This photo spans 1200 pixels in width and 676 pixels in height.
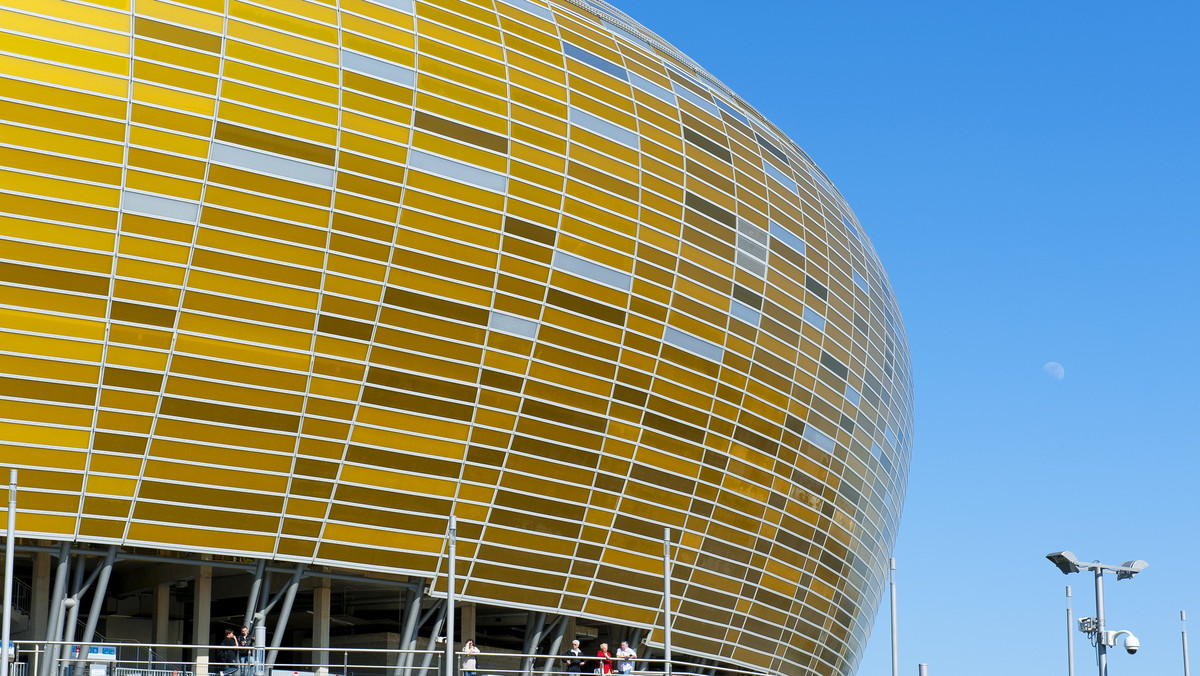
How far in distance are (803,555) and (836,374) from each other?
759 cm

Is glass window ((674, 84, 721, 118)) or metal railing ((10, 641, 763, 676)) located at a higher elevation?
glass window ((674, 84, 721, 118))

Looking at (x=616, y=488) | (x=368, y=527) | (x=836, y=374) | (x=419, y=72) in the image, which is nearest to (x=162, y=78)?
(x=419, y=72)

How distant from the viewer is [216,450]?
129ft

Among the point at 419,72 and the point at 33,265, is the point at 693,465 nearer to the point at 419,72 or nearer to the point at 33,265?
the point at 419,72

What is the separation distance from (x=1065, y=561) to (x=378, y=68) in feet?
79.3

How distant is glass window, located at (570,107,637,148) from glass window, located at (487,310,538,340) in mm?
7355

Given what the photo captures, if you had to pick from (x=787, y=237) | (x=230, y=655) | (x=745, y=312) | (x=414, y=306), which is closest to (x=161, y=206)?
(x=414, y=306)

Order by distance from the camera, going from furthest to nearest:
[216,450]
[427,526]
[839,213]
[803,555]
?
1. [839,213]
2. [803,555]
3. [427,526]
4. [216,450]

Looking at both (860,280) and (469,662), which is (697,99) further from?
(469,662)

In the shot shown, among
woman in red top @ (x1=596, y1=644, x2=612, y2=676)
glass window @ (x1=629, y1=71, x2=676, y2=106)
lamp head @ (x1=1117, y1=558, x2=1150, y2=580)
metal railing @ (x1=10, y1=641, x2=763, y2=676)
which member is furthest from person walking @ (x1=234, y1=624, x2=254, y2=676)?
glass window @ (x1=629, y1=71, x2=676, y2=106)

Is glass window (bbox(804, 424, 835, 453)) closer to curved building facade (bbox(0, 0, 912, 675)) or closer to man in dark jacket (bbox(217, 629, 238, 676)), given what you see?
curved building facade (bbox(0, 0, 912, 675))

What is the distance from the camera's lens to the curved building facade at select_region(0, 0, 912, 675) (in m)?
37.4

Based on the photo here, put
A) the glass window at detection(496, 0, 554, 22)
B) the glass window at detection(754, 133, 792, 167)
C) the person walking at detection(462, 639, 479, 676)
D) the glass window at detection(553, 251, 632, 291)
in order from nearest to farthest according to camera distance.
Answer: the person walking at detection(462, 639, 479, 676)
the glass window at detection(553, 251, 632, 291)
the glass window at detection(496, 0, 554, 22)
the glass window at detection(754, 133, 792, 167)

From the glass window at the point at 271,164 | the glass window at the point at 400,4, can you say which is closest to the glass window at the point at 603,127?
the glass window at the point at 400,4
